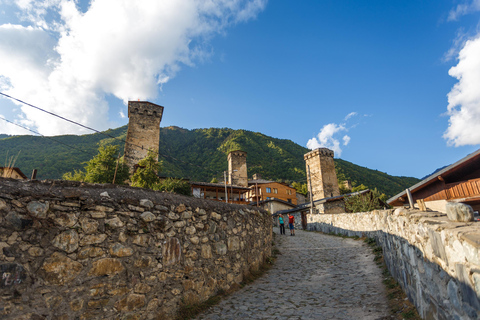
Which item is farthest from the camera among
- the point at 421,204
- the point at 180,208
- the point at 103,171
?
the point at 103,171

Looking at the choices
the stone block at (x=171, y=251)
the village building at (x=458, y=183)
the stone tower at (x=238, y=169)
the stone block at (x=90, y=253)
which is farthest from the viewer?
the stone tower at (x=238, y=169)

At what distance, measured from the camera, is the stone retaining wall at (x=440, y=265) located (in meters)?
1.91

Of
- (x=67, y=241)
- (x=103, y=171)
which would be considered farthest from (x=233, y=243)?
(x=103, y=171)

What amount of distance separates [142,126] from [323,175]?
2817 cm

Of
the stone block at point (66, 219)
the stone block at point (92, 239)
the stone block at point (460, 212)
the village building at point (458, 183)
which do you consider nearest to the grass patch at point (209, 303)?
the stone block at point (92, 239)

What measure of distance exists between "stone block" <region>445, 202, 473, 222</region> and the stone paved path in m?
2.12

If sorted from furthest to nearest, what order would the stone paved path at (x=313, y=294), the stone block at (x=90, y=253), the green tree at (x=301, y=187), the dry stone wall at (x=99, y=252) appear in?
the green tree at (x=301, y=187)
the stone paved path at (x=313, y=294)
the stone block at (x=90, y=253)
the dry stone wall at (x=99, y=252)

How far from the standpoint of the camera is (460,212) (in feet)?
8.91

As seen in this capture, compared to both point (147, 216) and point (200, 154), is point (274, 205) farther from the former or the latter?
point (200, 154)

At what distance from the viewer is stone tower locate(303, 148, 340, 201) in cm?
4003

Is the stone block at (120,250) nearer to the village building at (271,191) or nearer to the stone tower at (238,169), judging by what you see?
the village building at (271,191)

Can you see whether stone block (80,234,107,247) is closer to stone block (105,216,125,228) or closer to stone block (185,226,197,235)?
stone block (105,216,125,228)

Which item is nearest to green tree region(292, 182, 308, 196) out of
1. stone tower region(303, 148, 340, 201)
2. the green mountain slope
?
the green mountain slope

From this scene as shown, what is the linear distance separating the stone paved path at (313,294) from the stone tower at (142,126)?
25.1 m
